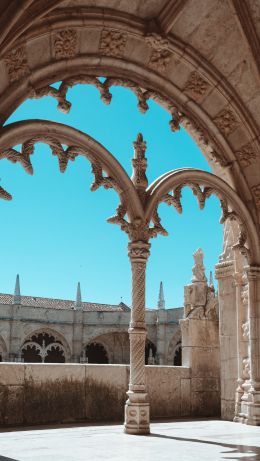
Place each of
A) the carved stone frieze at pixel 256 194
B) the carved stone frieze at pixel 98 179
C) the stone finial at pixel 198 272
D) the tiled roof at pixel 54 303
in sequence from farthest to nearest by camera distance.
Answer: the tiled roof at pixel 54 303, the stone finial at pixel 198 272, the carved stone frieze at pixel 256 194, the carved stone frieze at pixel 98 179

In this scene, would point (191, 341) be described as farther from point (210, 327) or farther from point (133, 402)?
point (133, 402)

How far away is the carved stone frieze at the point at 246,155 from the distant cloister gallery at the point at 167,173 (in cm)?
1

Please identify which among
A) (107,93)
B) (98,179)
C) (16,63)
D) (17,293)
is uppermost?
(17,293)

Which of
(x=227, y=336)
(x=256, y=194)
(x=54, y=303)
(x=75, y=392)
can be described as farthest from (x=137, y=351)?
(x=54, y=303)

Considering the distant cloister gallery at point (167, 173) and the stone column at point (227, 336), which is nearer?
the distant cloister gallery at point (167, 173)

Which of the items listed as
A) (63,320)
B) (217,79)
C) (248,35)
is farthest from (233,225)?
(63,320)

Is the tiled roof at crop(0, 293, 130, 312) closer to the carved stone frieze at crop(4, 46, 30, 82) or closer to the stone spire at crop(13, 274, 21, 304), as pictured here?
the stone spire at crop(13, 274, 21, 304)

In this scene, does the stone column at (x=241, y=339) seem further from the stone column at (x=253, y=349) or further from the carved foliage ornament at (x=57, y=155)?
the carved foliage ornament at (x=57, y=155)

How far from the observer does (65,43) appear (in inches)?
200

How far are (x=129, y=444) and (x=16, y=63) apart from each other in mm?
3117

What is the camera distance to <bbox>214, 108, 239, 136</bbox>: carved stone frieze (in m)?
6.21

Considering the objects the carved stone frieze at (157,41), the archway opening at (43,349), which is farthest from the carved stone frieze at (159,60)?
the archway opening at (43,349)

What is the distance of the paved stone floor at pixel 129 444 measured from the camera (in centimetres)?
368

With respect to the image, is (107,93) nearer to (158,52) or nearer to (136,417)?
(158,52)
